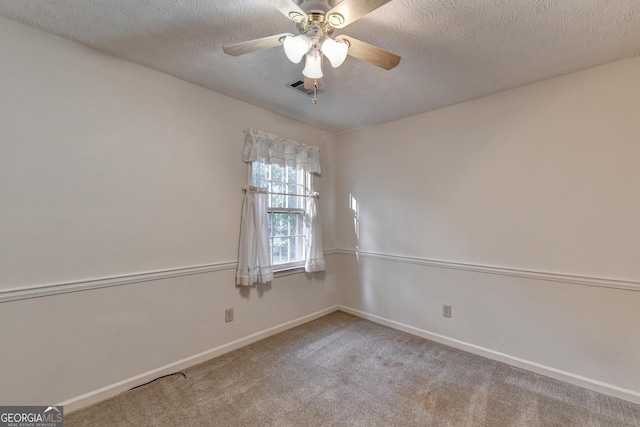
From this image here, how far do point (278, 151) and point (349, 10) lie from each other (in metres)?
1.88

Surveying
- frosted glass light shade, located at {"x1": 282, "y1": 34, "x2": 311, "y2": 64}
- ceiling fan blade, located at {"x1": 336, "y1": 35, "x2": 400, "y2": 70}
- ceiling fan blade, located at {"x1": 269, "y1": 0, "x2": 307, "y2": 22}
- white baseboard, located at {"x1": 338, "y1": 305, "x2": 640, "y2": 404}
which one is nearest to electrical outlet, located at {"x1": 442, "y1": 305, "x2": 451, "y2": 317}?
white baseboard, located at {"x1": 338, "y1": 305, "x2": 640, "y2": 404}

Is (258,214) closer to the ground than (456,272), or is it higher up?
higher up

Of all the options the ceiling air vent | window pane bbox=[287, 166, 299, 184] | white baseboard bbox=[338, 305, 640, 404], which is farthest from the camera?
window pane bbox=[287, 166, 299, 184]

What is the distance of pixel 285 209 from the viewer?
3.16 metres

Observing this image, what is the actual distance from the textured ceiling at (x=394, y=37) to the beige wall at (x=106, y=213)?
0.78ft

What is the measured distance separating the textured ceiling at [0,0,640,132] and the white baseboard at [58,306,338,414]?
2339 millimetres

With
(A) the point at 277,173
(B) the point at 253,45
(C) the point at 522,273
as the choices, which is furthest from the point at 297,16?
(C) the point at 522,273

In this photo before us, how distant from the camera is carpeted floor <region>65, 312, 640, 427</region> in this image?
68.2 inches

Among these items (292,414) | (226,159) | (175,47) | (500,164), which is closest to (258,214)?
(226,159)

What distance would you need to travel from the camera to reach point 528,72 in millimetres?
2133

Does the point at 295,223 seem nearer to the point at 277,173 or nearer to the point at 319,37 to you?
the point at 277,173

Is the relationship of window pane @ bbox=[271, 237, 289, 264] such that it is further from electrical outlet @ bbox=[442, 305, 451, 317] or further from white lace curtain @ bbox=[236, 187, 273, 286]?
electrical outlet @ bbox=[442, 305, 451, 317]

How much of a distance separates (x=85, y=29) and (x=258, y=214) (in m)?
1.76

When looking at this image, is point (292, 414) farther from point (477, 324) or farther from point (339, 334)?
point (477, 324)
